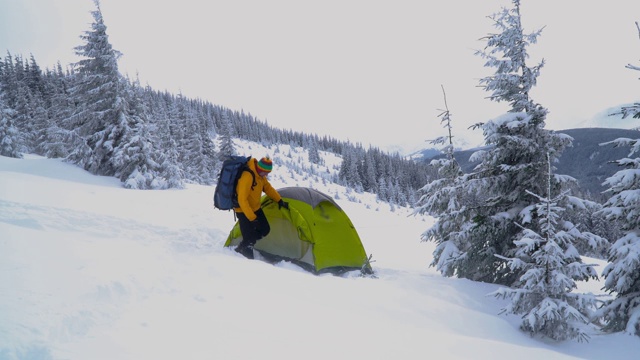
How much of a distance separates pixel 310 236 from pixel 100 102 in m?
15.7

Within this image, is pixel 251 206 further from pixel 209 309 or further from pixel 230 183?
pixel 209 309

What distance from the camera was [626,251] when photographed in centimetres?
503

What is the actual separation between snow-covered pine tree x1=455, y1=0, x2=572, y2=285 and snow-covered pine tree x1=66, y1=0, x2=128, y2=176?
54.0ft

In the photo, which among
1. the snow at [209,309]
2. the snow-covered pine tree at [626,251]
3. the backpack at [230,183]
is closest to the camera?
the snow at [209,309]

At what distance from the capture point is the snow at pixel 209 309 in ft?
8.30

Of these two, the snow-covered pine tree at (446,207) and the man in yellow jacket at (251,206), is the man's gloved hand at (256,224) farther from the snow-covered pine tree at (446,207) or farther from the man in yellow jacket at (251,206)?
the snow-covered pine tree at (446,207)

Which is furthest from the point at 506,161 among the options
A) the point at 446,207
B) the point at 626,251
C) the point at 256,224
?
the point at 256,224

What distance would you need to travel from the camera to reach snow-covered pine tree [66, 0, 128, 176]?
55.0ft

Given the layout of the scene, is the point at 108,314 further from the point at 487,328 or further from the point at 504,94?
the point at 504,94

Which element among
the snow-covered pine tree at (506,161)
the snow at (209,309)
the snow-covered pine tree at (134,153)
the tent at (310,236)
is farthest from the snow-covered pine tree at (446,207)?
the snow-covered pine tree at (134,153)

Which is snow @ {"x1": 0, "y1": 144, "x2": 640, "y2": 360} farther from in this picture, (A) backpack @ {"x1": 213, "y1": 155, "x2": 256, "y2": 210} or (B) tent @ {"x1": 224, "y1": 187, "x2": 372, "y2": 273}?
(A) backpack @ {"x1": 213, "y1": 155, "x2": 256, "y2": 210}

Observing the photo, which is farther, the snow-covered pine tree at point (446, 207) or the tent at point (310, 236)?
the snow-covered pine tree at point (446, 207)

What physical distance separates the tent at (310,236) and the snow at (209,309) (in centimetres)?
55

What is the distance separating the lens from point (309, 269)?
634 centimetres
